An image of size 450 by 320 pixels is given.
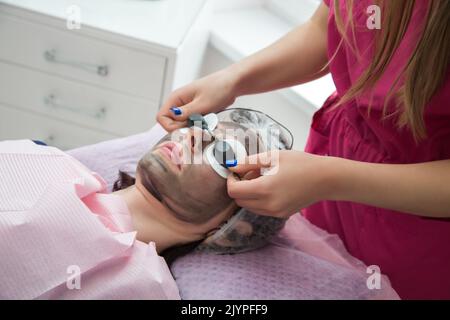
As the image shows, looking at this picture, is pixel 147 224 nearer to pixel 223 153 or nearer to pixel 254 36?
pixel 223 153

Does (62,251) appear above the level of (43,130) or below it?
above

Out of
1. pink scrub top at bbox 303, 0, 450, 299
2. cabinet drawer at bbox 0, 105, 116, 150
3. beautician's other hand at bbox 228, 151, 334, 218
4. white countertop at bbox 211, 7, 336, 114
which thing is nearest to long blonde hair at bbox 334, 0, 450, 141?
pink scrub top at bbox 303, 0, 450, 299

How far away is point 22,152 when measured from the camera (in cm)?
88

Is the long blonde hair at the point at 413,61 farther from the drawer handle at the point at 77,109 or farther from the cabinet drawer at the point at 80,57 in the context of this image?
the drawer handle at the point at 77,109

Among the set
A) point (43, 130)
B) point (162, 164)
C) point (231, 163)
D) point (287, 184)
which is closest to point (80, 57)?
point (43, 130)

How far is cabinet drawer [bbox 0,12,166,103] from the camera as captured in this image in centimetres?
145

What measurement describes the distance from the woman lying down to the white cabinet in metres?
0.56

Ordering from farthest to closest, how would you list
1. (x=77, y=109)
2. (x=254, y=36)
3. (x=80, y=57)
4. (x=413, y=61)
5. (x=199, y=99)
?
(x=254, y=36) → (x=77, y=109) → (x=80, y=57) → (x=199, y=99) → (x=413, y=61)

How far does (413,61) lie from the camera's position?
72 centimetres

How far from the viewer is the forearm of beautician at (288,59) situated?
0.99 m

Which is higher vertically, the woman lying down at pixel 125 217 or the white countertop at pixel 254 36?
the white countertop at pixel 254 36

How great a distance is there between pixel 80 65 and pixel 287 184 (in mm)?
965

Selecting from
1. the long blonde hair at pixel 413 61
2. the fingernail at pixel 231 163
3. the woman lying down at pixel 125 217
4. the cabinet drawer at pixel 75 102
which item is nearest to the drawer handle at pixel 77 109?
the cabinet drawer at pixel 75 102

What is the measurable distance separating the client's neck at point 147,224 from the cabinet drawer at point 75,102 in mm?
674
